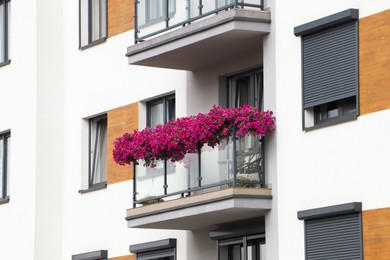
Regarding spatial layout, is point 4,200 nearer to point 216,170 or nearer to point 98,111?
point 98,111

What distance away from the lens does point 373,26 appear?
2175 centimetres

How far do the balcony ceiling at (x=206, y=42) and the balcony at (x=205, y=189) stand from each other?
1.74 meters

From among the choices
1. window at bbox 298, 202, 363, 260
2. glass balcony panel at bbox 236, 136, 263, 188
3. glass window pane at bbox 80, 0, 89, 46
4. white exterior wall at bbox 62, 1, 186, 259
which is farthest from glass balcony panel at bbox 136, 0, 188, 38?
window at bbox 298, 202, 363, 260

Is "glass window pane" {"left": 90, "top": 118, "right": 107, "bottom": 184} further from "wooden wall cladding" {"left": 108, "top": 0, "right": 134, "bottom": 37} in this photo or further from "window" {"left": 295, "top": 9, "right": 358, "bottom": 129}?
"window" {"left": 295, "top": 9, "right": 358, "bottom": 129}

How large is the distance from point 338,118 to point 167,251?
19.1ft

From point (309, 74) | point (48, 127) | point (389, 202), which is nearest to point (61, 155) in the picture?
point (48, 127)

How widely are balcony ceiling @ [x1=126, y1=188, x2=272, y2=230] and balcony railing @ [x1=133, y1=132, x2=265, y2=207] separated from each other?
9.1 inches

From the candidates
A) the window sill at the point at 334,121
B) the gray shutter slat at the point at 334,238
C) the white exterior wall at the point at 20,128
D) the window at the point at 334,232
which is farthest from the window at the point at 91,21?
the gray shutter slat at the point at 334,238

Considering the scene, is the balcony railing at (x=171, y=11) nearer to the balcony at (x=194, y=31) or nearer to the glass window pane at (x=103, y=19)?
the balcony at (x=194, y=31)

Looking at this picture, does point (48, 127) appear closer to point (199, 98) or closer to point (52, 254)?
point (52, 254)

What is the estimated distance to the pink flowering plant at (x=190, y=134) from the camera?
77.0 feet

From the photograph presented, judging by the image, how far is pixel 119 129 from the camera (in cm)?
2856

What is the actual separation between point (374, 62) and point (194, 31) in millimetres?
4045

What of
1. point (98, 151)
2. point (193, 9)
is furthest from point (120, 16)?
point (193, 9)
